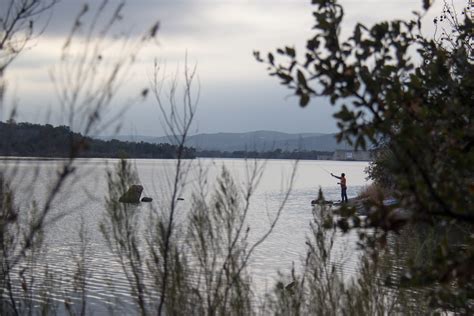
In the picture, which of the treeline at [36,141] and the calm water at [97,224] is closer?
the treeline at [36,141]

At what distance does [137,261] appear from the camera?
484 cm

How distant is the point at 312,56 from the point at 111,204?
244 cm

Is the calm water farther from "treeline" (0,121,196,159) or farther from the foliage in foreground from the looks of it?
the foliage in foreground

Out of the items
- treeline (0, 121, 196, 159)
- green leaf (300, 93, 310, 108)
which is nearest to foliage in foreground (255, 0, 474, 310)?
green leaf (300, 93, 310, 108)

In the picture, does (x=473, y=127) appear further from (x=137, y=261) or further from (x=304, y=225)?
(x=304, y=225)

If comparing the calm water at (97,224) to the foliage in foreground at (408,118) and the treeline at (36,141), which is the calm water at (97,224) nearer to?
the treeline at (36,141)

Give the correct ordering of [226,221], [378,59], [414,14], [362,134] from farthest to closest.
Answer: [226,221], [414,14], [378,59], [362,134]

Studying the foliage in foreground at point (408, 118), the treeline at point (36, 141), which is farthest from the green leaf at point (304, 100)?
the treeline at point (36, 141)

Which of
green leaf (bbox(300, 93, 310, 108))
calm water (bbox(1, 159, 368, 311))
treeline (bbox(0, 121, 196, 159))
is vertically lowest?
calm water (bbox(1, 159, 368, 311))

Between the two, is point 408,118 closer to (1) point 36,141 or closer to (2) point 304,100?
(2) point 304,100

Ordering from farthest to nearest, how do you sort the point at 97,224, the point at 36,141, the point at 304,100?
the point at 97,224 → the point at 36,141 → the point at 304,100

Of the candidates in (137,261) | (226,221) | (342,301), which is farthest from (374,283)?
(137,261)

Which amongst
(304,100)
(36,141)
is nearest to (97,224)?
(36,141)

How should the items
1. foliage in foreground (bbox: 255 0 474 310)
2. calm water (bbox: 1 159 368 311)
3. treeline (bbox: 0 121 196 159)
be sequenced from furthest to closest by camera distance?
calm water (bbox: 1 159 368 311), treeline (bbox: 0 121 196 159), foliage in foreground (bbox: 255 0 474 310)
